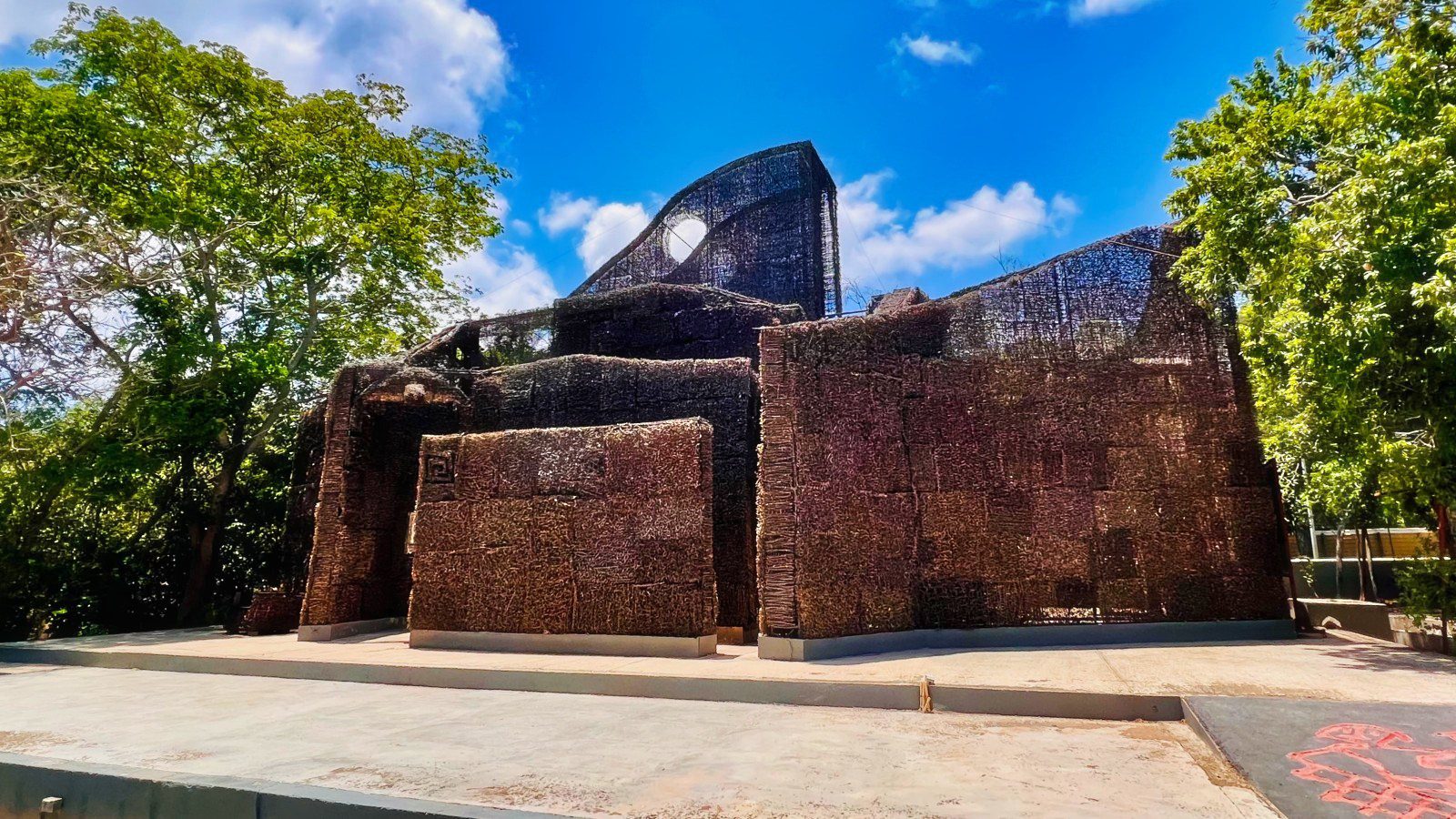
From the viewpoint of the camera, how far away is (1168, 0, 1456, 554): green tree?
20.7 feet

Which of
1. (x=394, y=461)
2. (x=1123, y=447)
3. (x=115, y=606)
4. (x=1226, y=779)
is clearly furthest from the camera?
(x=115, y=606)

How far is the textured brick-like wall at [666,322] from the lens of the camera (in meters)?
12.4

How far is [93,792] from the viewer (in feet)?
13.6

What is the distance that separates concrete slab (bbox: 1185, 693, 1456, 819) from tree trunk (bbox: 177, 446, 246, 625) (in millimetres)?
15048

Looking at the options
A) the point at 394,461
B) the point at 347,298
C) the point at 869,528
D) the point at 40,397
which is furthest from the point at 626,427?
the point at 347,298

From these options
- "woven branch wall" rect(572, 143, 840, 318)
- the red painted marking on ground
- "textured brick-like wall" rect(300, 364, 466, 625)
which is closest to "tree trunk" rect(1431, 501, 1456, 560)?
the red painted marking on ground

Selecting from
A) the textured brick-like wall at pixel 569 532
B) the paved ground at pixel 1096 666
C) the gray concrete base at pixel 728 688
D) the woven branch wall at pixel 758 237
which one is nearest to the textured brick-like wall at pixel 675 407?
the paved ground at pixel 1096 666

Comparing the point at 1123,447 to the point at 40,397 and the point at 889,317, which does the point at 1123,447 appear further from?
the point at 40,397

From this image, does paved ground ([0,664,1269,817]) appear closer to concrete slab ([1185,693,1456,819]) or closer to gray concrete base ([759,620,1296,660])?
concrete slab ([1185,693,1456,819])

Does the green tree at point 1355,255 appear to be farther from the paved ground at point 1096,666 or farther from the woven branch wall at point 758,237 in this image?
the woven branch wall at point 758,237

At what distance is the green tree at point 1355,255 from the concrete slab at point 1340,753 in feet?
10.1

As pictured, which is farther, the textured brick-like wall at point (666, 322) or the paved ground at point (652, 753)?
the textured brick-like wall at point (666, 322)

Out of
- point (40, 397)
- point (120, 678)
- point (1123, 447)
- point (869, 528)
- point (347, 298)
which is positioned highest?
point (347, 298)

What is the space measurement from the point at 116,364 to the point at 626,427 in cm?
980
